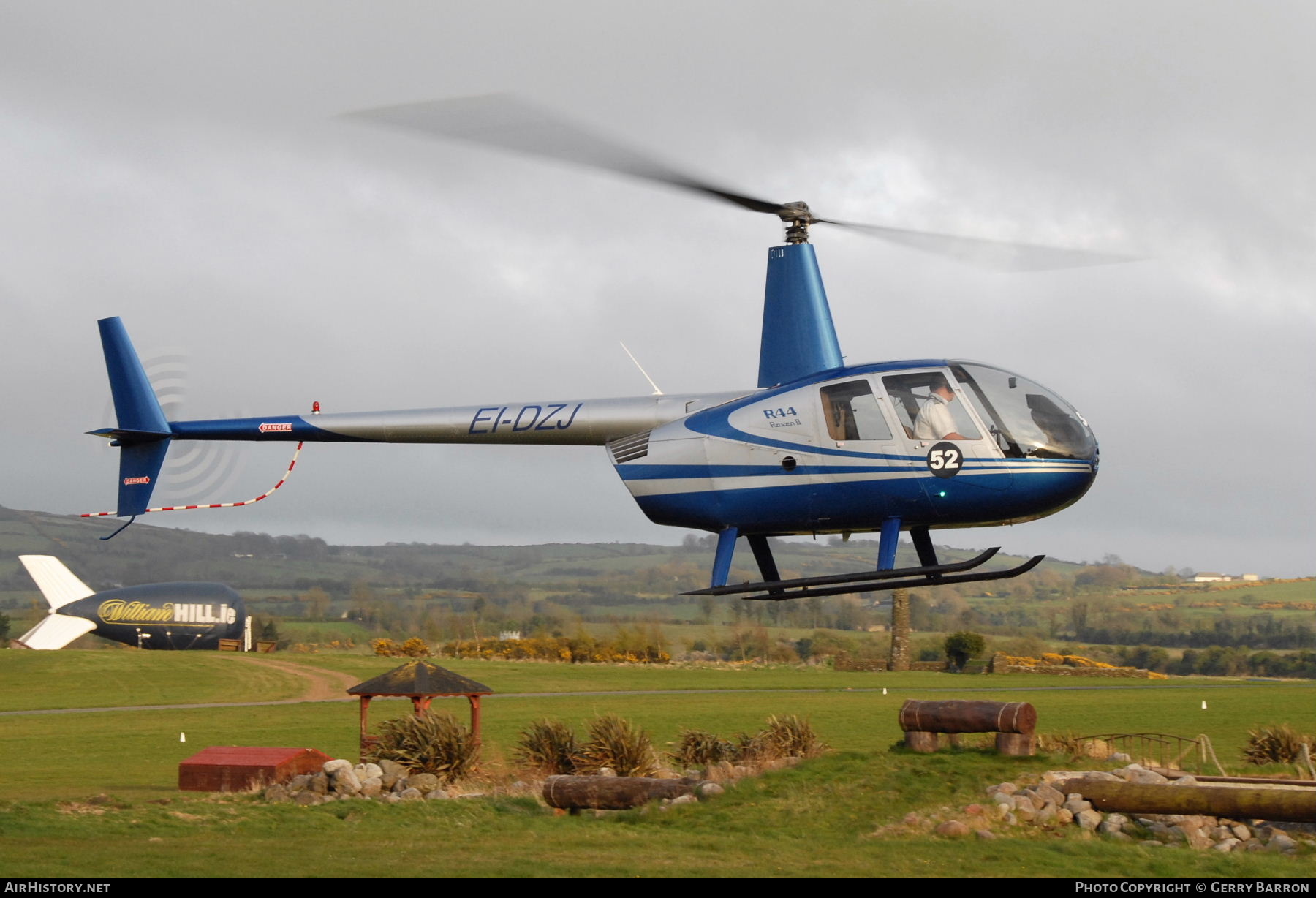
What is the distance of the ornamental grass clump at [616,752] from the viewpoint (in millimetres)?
26750

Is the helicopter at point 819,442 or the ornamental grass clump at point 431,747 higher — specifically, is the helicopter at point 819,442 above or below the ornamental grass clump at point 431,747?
above

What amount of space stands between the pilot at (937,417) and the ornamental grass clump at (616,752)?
46.5 ft

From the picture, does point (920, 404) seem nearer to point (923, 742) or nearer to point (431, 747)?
point (923, 742)

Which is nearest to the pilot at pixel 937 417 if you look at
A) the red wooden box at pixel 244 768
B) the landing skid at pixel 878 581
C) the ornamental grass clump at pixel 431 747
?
the landing skid at pixel 878 581

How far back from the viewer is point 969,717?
21547 mm

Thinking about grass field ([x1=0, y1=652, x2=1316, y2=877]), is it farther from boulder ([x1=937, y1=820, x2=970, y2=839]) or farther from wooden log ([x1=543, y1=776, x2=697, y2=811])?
wooden log ([x1=543, y1=776, x2=697, y2=811])

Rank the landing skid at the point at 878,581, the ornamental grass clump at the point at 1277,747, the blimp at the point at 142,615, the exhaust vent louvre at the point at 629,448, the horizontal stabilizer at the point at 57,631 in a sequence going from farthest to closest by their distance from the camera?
1. the blimp at the point at 142,615
2. the horizontal stabilizer at the point at 57,631
3. the ornamental grass clump at the point at 1277,747
4. the exhaust vent louvre at the point at 629,448
5. the landing skid at the point at 878,581

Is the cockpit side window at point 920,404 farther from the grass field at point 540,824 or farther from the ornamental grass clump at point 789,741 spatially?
the ornamental grass clump at point 789,741

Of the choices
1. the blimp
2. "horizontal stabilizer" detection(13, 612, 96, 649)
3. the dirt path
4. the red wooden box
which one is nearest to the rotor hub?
the red wooden box

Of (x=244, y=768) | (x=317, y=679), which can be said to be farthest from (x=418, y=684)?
(x=317, y=679)

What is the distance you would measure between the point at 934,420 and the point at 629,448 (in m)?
4.29

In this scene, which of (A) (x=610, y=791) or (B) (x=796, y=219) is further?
(A) (x=610, y=791)

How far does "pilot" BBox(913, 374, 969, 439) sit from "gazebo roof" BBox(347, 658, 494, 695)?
47.6 feet

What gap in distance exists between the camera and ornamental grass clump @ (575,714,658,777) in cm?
2675
